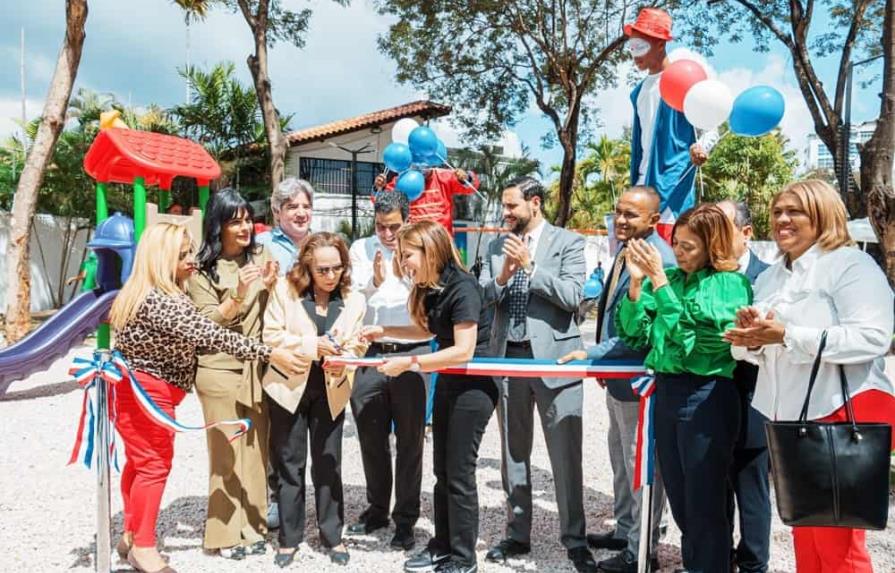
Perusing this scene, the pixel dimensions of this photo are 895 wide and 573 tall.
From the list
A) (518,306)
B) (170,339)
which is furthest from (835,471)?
(170,339)

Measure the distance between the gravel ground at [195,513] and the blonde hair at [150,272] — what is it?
1.37 meters

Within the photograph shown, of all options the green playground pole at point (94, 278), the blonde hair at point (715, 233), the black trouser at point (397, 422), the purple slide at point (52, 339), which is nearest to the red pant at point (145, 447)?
the black trouser at point (397, 422)

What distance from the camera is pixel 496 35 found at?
55.4ft

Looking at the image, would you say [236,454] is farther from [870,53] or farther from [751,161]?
[751,161]

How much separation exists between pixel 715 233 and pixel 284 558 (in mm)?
2629

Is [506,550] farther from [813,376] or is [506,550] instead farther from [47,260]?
[47,260]

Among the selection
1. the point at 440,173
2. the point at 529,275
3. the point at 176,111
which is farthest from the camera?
the point at 176,111

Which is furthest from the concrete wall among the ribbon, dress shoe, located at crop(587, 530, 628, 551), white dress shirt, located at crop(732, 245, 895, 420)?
white dress shirt, located at crop(732, 245, 895, 420)

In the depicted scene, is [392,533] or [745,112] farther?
[392,533]

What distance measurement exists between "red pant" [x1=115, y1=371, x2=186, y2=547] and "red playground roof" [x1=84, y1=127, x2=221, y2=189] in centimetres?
487

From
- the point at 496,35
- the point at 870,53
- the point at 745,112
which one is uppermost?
the point at 496,35

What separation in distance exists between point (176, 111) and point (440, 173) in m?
16.0

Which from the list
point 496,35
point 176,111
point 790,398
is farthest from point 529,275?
point 176,111

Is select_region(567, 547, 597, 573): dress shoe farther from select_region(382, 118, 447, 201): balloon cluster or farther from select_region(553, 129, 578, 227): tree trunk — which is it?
select_region(553, 129, 578, 227): tree trunk
